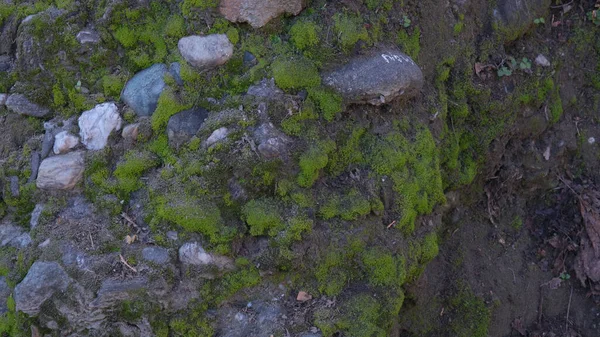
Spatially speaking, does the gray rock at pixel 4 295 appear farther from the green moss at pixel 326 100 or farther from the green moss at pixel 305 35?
the green moss at pixel 305 35

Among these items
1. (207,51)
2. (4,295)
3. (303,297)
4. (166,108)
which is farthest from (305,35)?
(4,295)

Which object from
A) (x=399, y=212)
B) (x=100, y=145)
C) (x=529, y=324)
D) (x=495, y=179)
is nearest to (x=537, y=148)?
(x=495, y=179)

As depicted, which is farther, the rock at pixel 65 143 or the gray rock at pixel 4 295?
the rock at pixel 65 143

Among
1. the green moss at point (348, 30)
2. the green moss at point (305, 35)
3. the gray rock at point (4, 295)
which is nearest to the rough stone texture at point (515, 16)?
the green moss at point (348, 30)

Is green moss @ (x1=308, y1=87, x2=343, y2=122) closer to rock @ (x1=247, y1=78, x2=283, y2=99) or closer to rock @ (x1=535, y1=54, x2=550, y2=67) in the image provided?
rock @ (x1=247, y1=78, x2=283, y2=99)

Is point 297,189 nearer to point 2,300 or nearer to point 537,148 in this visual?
point 2,300
